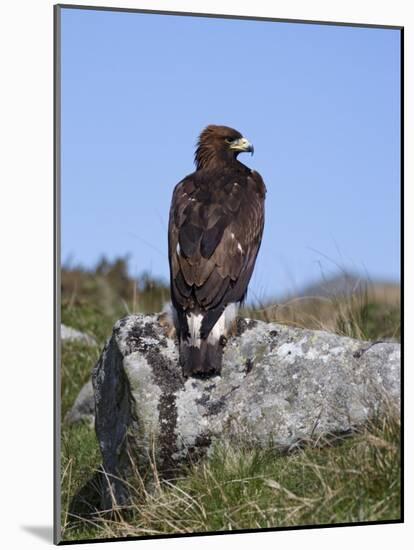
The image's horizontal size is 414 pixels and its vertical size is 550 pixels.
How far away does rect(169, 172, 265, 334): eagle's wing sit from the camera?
793cm

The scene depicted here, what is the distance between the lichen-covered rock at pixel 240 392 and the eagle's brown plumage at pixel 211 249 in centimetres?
14

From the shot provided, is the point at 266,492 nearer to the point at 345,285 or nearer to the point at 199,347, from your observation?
the point at 199,347

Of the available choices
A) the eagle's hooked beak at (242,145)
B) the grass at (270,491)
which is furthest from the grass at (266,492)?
the eagle's hooked beak at (242,145)

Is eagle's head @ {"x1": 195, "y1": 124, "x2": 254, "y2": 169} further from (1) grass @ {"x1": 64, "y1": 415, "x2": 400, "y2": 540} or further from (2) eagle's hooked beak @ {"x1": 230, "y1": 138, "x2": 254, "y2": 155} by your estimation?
(1) grass @ {"x1": 64, "y1": 415, "x2": 400, "y2": 540}

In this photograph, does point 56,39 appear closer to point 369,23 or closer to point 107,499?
point 369,23

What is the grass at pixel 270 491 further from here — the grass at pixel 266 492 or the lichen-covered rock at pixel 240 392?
the lichen-covered rock at pixel 240 392

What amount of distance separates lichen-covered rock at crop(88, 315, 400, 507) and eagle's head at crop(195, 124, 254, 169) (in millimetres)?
1214

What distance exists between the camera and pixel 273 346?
8.14m

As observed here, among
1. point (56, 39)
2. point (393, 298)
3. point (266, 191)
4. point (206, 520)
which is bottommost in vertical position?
point (206, 520)

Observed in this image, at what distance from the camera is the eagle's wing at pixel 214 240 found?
7926mm

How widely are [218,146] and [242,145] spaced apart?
0.20 m

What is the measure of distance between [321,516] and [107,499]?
4.17 feet

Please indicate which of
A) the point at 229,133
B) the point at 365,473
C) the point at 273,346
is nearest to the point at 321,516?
the point at 365,473

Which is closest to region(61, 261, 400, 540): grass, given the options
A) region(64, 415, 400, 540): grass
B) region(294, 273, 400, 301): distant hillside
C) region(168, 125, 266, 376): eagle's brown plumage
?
region(64, 415, 400, 540): grass
